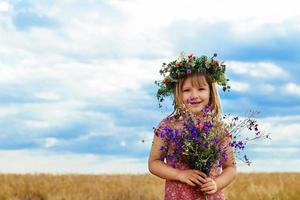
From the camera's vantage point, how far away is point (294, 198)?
30.6 feet

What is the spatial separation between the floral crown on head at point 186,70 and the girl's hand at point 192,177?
729mm

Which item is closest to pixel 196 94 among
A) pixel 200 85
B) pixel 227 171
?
pixel 200 85

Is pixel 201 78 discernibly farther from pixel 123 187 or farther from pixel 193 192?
pixel 123 187

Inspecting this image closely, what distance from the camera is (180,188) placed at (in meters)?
5.42

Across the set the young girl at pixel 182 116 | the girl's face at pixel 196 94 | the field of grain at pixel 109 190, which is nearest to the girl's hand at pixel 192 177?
the young girl at pixel 182 116

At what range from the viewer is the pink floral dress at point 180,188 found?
17.6 feet

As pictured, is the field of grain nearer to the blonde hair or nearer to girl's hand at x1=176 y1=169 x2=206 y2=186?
the blonde hair

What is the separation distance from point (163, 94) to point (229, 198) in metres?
4.33

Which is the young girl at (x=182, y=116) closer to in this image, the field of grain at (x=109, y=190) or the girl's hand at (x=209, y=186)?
the girl's hand at (x=209, y=186)

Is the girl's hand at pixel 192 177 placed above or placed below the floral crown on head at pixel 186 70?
below

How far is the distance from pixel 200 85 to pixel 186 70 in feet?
0.61

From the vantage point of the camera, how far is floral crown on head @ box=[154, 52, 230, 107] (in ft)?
18.3

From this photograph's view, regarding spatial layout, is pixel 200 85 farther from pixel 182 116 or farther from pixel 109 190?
pixel 109 190

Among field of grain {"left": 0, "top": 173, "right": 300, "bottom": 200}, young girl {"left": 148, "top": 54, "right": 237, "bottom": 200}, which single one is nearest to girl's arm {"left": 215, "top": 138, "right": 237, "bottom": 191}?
young girl {"left": 148, "top": 54, "right": 237, "bottom": 200}
